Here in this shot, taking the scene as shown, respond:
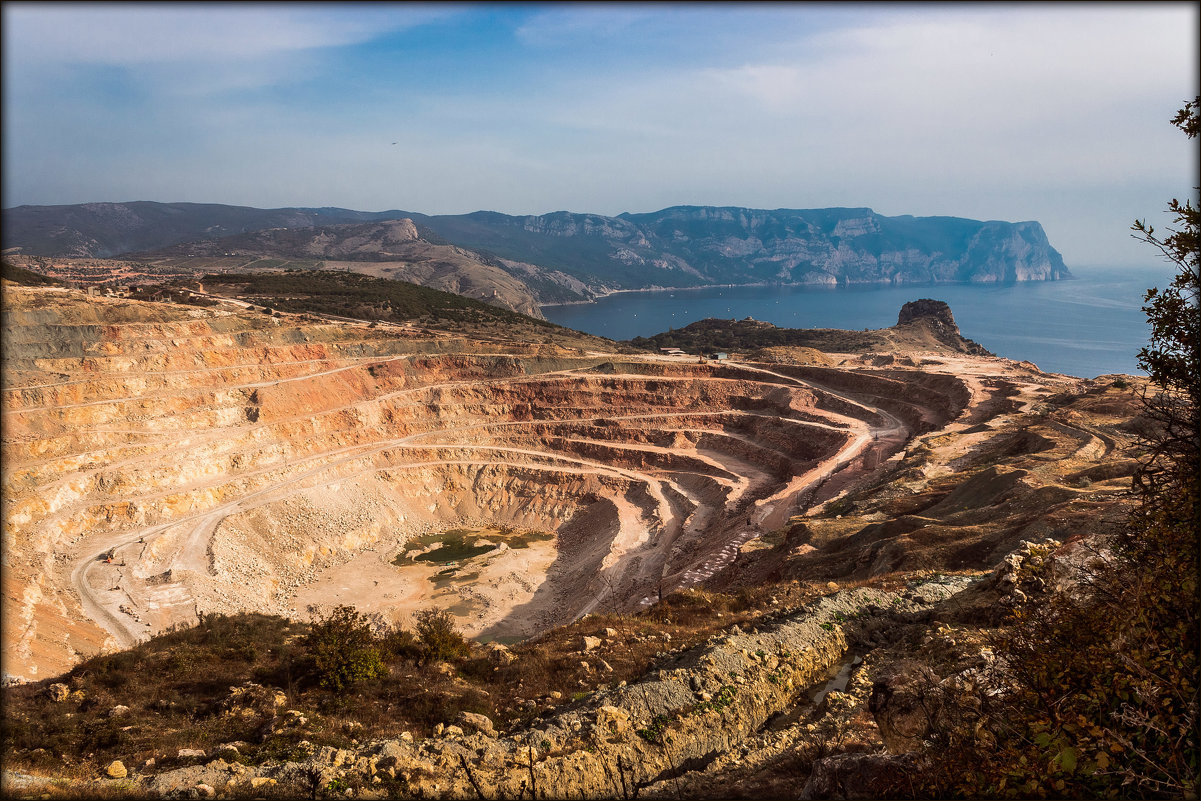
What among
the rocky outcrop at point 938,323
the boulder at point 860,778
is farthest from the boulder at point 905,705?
the rocky outcrop at point 938,323

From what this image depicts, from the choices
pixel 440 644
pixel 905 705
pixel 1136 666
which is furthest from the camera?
pixel 440 644

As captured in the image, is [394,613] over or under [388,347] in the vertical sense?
under

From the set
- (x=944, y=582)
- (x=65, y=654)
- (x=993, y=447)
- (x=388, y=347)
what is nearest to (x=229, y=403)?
(x=388, y=347)

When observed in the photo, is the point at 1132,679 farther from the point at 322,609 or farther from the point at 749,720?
the point at 322,609

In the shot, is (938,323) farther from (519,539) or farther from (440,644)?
(440,644)

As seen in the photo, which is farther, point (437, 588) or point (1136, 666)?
point (437, 588)

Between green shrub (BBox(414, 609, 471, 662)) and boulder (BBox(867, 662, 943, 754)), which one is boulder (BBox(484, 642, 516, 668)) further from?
boulder (BBox(867, 662, 943, 754))

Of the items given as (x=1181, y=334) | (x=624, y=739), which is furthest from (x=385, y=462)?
(x=1181, y=334)

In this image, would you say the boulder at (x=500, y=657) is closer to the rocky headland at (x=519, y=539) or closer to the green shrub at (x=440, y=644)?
the rocky headland at (x=519, y=539)
